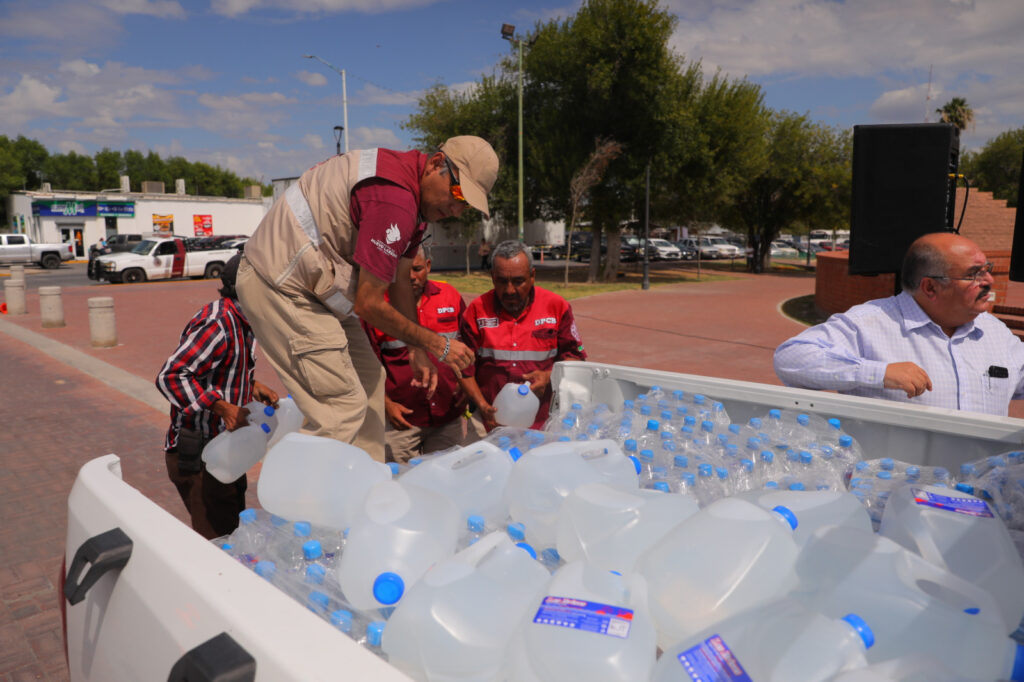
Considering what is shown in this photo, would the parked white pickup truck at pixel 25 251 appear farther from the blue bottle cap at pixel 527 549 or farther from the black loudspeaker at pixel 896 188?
the blue bottle cap at pixel 527 549

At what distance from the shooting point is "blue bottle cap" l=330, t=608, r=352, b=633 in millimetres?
1380

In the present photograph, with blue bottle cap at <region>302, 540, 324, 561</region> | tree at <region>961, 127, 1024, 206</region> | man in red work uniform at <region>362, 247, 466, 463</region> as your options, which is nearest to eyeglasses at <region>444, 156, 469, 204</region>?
man in red work uniform at <region>362, 247, 466, 463</region>

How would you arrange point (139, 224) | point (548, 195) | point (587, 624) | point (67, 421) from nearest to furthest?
point (587, 624)
point (67, 421)
point (548, 195)
point (139, 224)

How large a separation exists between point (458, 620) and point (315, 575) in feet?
1.58

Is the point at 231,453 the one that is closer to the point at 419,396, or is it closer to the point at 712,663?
the point at 419,396

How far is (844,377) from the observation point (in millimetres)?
2885

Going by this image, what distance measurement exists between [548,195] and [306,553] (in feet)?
85.1

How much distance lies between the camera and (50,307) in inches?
525

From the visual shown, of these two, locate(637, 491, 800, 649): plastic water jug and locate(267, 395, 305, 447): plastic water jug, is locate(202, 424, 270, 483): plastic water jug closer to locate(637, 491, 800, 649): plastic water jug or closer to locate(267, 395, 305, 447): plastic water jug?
locate(267, 395, 305, 447): plastic water jug

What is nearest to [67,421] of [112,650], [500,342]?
[500,342]

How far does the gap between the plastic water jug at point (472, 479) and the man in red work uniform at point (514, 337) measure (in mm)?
1537

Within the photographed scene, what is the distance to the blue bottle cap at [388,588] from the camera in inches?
53.2

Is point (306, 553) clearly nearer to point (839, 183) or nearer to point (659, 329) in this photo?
point (659, 329)

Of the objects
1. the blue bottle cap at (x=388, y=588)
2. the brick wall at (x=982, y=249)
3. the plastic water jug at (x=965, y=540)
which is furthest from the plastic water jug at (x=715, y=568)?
the brick wall at (x=982, y=249)
